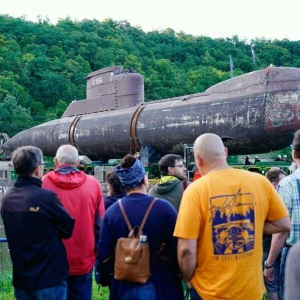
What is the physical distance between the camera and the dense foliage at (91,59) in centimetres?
5805

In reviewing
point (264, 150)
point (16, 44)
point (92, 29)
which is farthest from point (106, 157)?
point (92, 29)

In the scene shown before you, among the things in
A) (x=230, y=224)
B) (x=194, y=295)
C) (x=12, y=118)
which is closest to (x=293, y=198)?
(x=230, y=224)

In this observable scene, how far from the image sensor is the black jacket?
3848 mm

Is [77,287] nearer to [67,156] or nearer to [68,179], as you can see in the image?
[68,179]

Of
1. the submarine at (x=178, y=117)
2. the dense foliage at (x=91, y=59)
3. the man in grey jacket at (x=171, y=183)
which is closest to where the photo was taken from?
the man in grey jacket at (x=171, y=183)

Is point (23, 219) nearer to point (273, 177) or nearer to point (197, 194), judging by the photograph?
point (197, 194)

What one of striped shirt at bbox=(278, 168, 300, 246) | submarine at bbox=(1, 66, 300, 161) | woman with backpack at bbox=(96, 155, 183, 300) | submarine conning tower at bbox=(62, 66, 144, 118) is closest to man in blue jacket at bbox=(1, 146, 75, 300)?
woman with backpack at bbox=(96, 155, 183, 300)

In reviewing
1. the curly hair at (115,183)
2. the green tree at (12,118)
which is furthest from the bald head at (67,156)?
the green tree at (12,118)

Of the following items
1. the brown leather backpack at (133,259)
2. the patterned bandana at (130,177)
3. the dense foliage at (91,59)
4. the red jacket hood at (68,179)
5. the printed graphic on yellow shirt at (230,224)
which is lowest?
the brown leather backpack at (133,259)

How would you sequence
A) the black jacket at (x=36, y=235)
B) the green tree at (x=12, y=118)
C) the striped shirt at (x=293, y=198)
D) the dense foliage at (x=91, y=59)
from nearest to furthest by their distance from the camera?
the black jacket at (x=36, y=235) → the striped shirt at (x=293, y=198) → the green tree at (x=12, y=118) → the dense foliage at (x=91, y=59)

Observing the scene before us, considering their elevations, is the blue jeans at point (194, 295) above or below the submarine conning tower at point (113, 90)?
below

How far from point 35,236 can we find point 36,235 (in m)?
0.01

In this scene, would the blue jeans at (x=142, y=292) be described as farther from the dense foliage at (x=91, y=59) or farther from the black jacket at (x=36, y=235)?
the dense foliage at (x=91, y=59)

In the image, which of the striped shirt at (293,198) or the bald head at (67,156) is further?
the bald head at (67,156)
